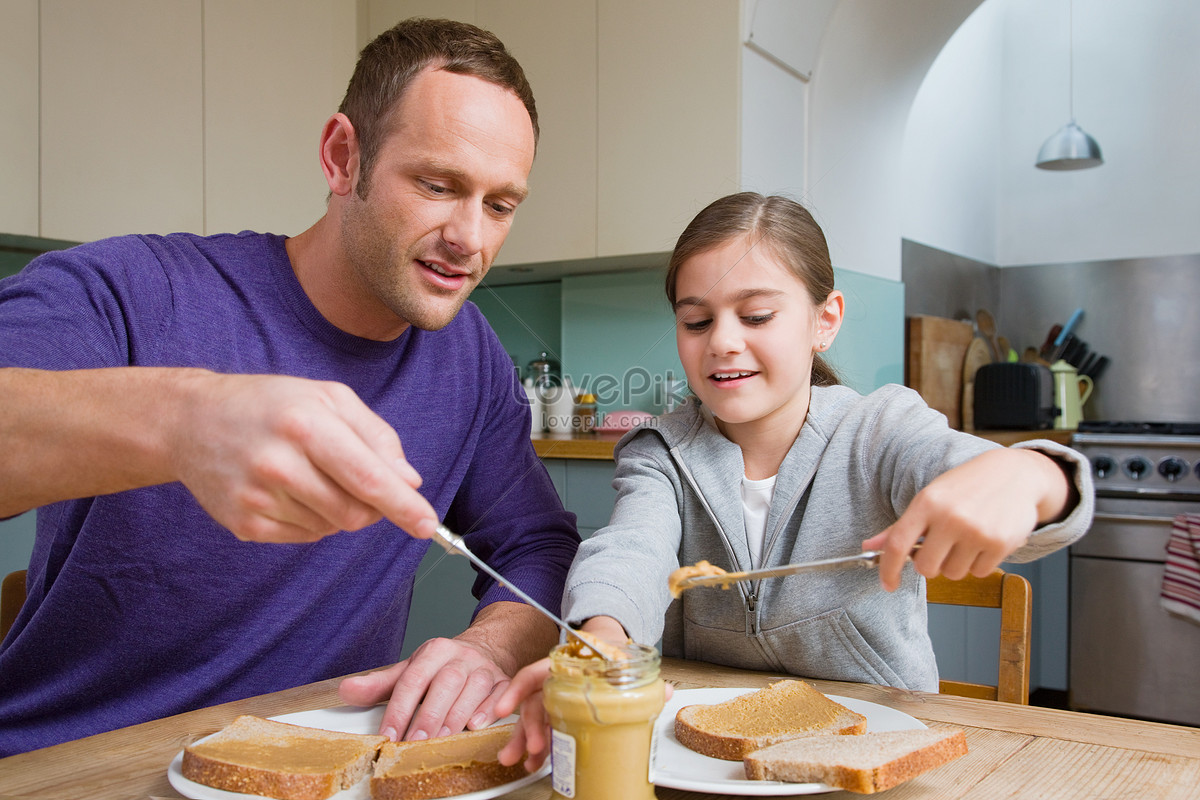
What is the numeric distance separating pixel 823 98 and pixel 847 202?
0.97 ft

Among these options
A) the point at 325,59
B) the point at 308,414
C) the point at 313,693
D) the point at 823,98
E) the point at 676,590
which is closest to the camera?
the point at 308,414

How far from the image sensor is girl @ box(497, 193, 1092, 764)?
0.99 meters

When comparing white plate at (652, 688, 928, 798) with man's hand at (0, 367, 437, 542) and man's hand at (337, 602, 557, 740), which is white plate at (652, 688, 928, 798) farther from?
man's hand at (0, 367, 437, 542)

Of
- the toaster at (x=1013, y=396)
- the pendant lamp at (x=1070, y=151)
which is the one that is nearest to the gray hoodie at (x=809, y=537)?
the toaster at (x=1013, y=396)

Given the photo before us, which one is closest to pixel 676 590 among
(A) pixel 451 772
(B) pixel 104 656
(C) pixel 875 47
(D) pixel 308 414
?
(A) pixel 451 772

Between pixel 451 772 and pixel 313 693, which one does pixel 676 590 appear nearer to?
pixel 451 772

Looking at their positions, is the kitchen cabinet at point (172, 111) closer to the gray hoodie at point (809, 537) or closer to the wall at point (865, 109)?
the wall at point (865, 109)

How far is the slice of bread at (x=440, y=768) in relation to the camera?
61cm

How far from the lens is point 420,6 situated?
309cm

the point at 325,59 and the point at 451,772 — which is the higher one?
the point at 325,59

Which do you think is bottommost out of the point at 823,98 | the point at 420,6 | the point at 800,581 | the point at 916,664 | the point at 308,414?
the point at 916,664

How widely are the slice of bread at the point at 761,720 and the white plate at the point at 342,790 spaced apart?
0.12 m

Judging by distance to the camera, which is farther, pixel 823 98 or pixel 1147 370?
pixel 1147 370

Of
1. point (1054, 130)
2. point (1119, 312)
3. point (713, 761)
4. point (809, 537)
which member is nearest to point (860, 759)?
point (713, 761)
